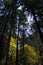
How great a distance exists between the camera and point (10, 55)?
32.7 metres

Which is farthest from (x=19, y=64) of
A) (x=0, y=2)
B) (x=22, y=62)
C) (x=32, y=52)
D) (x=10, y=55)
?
(x=0, y=2)

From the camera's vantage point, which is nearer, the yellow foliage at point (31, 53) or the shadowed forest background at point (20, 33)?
the shadowed forest background at point (20, 33)

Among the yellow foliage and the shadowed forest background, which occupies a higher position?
the shadowed forest background

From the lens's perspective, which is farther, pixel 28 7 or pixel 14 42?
pixel 14 42

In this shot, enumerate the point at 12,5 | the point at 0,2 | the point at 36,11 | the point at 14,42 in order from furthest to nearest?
the point at 14,42
the point at 0,2
the point at 12,5
the point at 36,11

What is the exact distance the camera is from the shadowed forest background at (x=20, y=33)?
16484 mm

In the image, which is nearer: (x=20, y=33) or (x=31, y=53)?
(x=20, y=33)

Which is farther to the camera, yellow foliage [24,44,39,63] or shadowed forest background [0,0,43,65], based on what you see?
yellow foliage [24,44,39,63]

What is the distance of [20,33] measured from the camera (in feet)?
104

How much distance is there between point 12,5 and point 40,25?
19.7ft

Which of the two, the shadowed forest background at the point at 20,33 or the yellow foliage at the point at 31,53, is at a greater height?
the shadowed forest background at the point at 20,33

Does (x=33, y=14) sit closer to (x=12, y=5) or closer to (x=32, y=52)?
(x=12, y=5)

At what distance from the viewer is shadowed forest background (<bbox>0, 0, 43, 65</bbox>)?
16484mm

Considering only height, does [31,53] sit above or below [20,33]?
below
